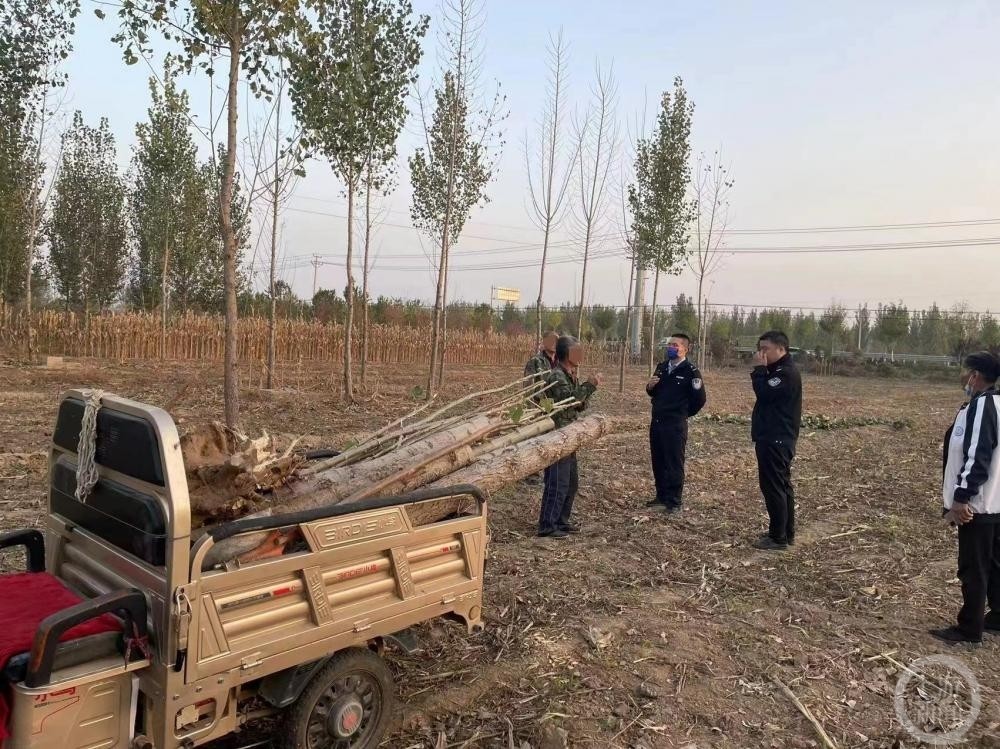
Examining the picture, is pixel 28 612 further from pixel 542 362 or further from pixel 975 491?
pixel 542 362

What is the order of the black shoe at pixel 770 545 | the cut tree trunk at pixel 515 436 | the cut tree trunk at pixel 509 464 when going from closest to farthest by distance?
the cut tree trunk at pixel 509 464, the cut tree trunk at pixel 515 436, the black shoe at pixel 770 545

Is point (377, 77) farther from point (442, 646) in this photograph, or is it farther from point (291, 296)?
point (291, 296)

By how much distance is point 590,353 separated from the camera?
3588 centimetres

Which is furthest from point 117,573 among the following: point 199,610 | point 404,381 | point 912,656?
→ point 404,381

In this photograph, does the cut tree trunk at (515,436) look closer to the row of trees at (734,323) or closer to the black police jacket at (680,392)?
the black police jacket at (680,392)

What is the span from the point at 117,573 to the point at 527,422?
338cm

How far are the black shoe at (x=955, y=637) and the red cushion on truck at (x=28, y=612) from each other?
4829 mm

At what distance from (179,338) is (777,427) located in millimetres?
22344

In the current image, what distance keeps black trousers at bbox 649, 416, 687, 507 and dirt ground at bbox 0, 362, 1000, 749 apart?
0.33m

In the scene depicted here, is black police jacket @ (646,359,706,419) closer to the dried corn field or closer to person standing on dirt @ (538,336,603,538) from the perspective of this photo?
person standing on dirt @ (538,336,603,538)

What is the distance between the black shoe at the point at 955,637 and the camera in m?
4.52

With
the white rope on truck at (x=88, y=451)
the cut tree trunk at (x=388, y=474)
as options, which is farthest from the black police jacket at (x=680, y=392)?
the white rope on truck at (x=88, y=451)

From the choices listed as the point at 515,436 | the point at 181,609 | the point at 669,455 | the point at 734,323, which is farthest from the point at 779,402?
the point at 734,323

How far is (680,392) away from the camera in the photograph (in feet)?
23.9
